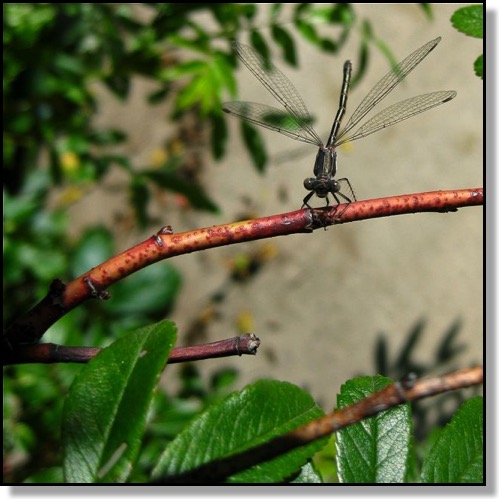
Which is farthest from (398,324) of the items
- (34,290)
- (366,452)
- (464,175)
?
(366,452)

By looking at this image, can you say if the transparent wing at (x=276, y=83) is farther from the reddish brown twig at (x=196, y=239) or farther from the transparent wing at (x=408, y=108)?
the reddish brown twig at (x=196, y=239)

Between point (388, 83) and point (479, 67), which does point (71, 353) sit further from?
point (388, 83)

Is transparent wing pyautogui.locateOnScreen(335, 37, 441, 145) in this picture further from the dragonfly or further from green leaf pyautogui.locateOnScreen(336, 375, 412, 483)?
green leaf pyautogui.locateOnScreen(336, 375, 412, 483)

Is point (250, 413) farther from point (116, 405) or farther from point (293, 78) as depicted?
point (293, 78)

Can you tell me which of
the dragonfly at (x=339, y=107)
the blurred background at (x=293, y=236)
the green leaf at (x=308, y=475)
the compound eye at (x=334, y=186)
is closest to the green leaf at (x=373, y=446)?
the green leaf at (x=308, y=475)

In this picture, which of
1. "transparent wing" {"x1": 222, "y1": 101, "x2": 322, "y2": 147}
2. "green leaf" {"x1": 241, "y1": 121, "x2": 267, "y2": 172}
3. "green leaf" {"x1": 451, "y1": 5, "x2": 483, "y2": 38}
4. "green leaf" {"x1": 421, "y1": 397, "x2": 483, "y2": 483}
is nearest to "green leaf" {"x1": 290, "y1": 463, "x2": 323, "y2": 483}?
"green leaf" {"x1": 421, "y1": 397, "x2": 483, "y2": 483}

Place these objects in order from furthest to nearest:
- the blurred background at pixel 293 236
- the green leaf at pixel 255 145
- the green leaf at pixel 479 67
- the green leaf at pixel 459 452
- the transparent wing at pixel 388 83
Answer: the blurred background at pixel 293 236 < the green leaf at pixel 255 145 < the transparent wing at pixel 388 83 < the green leaf at pixel 479 67 < the green leaf at pixel 459 452
